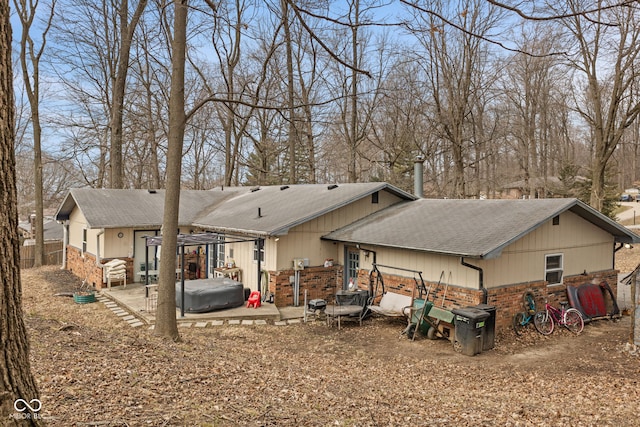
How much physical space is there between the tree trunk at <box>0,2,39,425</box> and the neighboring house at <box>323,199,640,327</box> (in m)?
8.93

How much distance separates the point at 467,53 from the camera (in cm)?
2153

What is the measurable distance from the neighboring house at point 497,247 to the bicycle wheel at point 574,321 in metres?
0.67

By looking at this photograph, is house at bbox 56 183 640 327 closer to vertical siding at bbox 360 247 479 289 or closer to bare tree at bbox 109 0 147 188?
vertical siding at bbox 360 247 479 289

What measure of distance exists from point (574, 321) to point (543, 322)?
1.03 m

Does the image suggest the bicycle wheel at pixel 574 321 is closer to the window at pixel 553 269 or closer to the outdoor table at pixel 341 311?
the window at pixel 553 269

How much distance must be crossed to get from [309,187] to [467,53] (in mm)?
10948

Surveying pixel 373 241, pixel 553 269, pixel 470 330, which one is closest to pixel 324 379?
pixel 470 330

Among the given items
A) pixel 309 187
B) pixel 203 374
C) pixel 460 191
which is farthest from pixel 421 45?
pixel 203 374

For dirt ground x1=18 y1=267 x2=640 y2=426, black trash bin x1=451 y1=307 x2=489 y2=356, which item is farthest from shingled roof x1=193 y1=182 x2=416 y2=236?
black trash bin x1=451 y1=307 x2=489 y2=356

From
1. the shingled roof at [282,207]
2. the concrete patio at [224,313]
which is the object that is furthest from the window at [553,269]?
the concrete patio at [224,313]

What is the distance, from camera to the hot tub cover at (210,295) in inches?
480

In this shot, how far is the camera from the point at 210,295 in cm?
1242

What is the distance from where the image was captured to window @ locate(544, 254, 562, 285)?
11953 millimetres

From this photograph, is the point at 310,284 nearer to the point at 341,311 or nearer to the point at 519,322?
the point at 341,311
